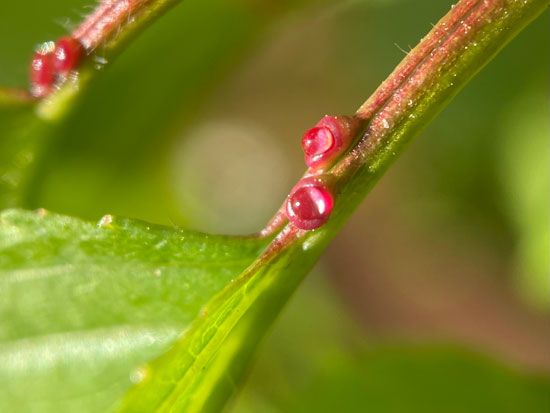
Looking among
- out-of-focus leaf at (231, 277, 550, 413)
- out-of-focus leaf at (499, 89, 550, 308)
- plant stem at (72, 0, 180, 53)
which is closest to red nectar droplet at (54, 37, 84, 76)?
plant stem at (72, 0, 180, 53)

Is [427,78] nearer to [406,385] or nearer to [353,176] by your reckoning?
[353,176]

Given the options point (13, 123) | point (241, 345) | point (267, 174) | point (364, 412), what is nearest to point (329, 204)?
point (241, 345)

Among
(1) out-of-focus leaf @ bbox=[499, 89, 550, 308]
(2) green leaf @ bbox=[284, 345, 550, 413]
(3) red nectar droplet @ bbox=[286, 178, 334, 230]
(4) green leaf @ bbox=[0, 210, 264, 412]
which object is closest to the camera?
(3) red nectar droplet @ bbox=[286, 178, 334, 230]

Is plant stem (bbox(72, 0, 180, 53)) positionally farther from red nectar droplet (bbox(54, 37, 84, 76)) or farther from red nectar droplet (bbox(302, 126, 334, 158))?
red nectar droplet (bbox(302, 126, 334, 158))

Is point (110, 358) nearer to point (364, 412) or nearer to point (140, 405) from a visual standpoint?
point (140, 405)

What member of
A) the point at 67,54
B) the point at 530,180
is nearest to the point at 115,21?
the point at 67,54

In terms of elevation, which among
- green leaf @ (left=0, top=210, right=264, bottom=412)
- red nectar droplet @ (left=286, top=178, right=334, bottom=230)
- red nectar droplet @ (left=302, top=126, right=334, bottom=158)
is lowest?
green leaf @ (left=0, top=210, right=264, bottom=412)
